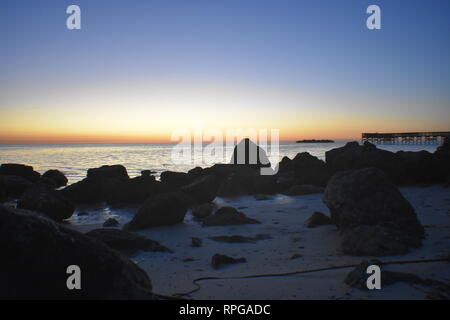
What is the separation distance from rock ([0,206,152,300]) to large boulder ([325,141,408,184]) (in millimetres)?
15092

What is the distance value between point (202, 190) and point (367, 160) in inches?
329

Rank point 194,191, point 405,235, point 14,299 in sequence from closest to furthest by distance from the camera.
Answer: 1. point 14,299
2. point 405,235
3. point 194,191

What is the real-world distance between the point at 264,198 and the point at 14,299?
11.9 m

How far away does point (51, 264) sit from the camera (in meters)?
3.86

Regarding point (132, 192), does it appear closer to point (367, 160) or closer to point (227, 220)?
point (227, 220)

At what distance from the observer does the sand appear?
5.07m

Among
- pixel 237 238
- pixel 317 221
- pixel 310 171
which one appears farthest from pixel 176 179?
pixel 237 238

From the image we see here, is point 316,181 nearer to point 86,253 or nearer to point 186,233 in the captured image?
point 186,233

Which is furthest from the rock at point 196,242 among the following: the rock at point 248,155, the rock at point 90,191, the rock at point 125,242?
the rock at point 248,155

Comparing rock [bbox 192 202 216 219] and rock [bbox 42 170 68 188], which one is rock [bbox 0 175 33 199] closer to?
rock [bbox 42 170 68 188]

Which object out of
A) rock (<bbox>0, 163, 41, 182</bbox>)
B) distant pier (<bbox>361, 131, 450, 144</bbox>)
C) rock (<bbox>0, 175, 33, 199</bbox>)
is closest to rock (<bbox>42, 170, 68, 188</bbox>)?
rock (<bbox>0, 163, 41, 182</bbox>)

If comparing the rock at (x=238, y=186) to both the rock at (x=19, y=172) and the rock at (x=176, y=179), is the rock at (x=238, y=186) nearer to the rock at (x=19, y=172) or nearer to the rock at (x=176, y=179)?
the rock at (x=176, y=179)
